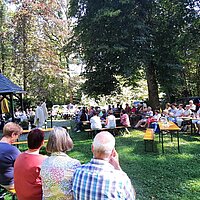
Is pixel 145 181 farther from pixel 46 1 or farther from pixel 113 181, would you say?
pixel 46 1

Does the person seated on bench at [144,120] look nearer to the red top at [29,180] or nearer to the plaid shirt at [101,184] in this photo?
the red top at [29,180]

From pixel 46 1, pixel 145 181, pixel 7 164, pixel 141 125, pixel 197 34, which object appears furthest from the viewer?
pixel 46 1

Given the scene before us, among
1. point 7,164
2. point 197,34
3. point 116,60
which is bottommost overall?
point 7,164

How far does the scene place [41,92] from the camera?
22.6 meters

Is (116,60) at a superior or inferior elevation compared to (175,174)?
superior

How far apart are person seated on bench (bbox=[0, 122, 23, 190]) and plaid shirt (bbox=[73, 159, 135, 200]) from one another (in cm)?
138

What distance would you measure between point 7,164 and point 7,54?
20474mm

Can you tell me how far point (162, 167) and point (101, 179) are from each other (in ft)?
13.1

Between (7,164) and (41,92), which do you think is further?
(41,92)

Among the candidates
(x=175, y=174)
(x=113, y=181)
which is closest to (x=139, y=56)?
(x=175, y=174)

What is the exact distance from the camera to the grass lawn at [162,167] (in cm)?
436

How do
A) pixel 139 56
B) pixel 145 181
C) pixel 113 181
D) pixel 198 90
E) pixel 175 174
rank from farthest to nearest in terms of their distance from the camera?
pixel 198 90 < pixel 139 56 < pixel 175 174 < pixel 145 181 < pixel 113 181

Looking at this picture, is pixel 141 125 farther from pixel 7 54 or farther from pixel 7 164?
pixel 7 54

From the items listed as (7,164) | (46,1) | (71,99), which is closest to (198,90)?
(71,99)
